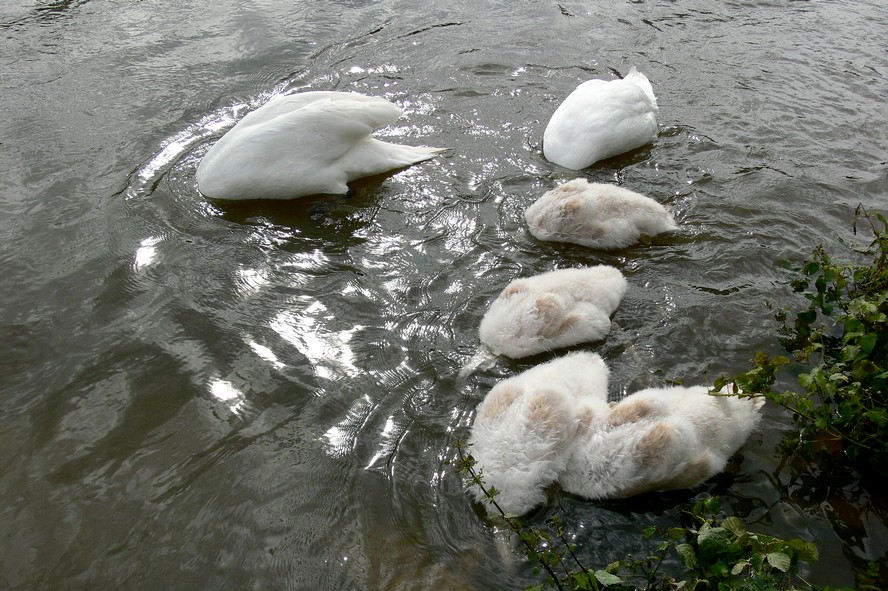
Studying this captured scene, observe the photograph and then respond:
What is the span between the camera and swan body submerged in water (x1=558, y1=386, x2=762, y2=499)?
281 centimetres

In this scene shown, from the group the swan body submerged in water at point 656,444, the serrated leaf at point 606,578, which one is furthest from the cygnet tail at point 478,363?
the serrated leaf at point 606,578

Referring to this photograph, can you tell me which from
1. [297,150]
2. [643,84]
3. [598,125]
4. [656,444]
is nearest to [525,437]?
[656,444]

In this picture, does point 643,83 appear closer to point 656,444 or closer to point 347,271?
point 347,271

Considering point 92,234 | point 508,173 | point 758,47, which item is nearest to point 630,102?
point 508,173

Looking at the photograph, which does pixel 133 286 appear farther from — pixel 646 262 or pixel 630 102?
pixel 630 102

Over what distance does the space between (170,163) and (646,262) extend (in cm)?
352

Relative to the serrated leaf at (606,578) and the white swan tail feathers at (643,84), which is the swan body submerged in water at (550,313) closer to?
the serrated leaf at (606,578)

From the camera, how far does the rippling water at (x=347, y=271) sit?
112 inches

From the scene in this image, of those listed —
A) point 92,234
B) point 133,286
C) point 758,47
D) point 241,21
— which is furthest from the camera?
point 241,21

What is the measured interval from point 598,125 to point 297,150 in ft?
7.12

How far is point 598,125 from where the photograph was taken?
5070mm

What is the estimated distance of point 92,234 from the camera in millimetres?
4504

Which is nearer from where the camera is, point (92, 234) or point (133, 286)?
point (133, 286)

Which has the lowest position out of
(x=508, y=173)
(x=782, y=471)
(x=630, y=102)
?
(x=782, y=471)
